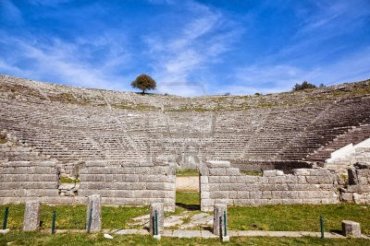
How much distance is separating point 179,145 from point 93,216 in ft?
62.5

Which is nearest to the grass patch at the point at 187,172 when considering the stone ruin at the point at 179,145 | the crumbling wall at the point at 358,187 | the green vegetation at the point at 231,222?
the stone ruin at the point at 179,145

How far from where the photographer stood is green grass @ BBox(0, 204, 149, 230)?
27.0ft

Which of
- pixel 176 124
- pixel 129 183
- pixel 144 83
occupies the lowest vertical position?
pixel 129 183

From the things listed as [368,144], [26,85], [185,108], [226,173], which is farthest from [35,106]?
[368,144]

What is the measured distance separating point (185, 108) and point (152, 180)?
1051 inches

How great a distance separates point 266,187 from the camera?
10773 millimetres

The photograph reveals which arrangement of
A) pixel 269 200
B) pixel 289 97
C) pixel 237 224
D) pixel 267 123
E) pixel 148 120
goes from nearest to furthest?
pixel 237 224 < pixel 269 200 < pixel 267 123 < pixel 148 120 < pixel 289 97

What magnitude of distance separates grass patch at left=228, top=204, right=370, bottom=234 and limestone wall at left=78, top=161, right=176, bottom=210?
2490 mm

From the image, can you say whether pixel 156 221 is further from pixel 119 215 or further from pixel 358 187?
pixel 358 187

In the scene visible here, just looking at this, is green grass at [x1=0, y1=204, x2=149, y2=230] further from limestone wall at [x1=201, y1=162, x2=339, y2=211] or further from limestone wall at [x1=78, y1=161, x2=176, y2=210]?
limestone wall at [x1=201, y1=162, x2=339, y2=211]

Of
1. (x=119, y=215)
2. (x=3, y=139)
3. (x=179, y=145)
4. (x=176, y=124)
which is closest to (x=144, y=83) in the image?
(x=176, y=124)

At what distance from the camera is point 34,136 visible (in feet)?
69.3

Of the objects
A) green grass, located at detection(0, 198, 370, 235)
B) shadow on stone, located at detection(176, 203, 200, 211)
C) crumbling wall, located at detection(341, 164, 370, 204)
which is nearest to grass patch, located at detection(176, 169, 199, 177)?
shadow on stone, located at detection(176, 203, 200, 211)

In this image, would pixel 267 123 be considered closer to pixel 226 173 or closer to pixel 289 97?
pixel 289 97
